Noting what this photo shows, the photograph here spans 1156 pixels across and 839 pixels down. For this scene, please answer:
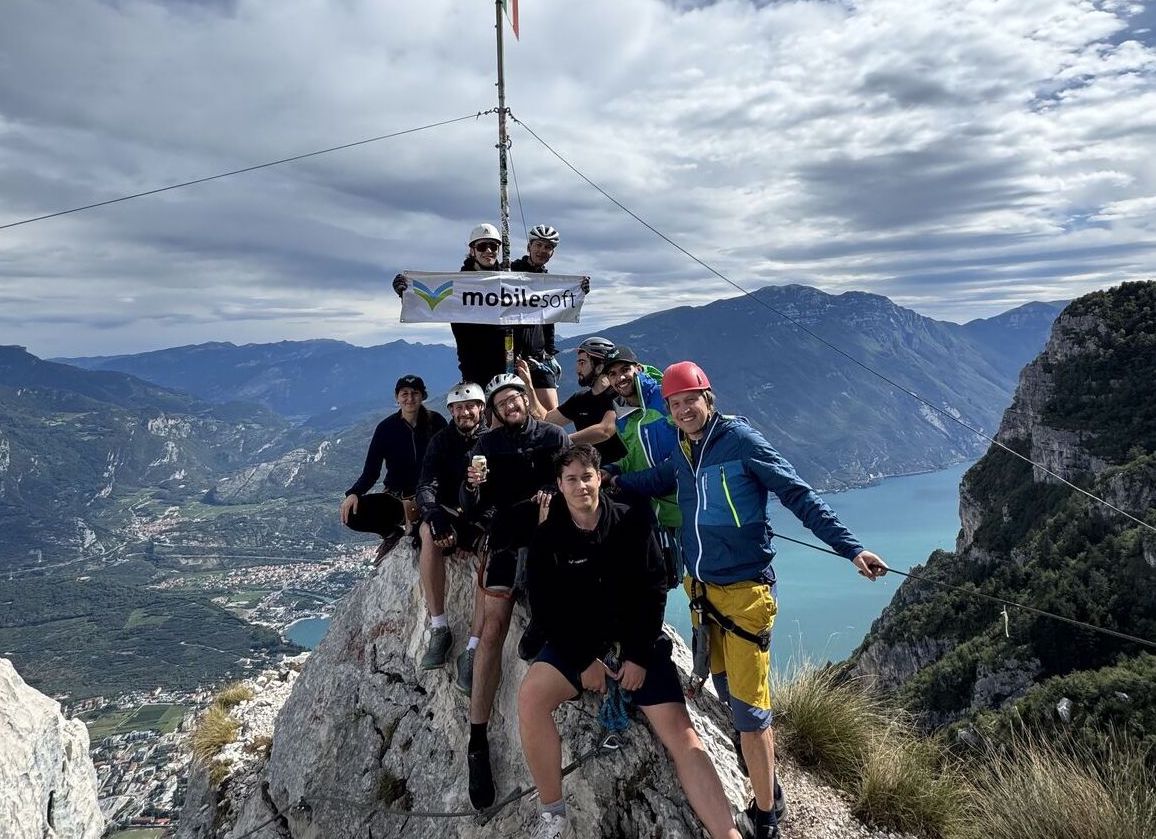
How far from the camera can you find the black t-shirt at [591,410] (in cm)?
634

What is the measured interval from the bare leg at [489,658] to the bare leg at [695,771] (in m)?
1.40

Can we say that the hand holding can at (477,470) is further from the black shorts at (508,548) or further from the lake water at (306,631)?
the lake water at (306,631)

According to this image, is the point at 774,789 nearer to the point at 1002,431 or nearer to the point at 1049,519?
the point at 1049,519

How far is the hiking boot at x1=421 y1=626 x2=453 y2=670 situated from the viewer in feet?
19.0

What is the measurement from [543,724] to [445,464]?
2.55 metres

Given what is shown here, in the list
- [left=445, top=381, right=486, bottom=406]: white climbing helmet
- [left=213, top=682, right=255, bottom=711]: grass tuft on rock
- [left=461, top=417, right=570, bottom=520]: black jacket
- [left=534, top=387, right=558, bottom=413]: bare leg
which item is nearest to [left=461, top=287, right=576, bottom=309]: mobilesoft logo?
[left=534, top=387, right=558, bottom=413]: bare leg

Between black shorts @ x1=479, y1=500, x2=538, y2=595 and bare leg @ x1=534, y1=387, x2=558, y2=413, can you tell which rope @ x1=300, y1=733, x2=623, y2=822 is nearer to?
black shorts @ x1=479, y1=500, x2=538, y2=595

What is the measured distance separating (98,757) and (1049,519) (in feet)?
317

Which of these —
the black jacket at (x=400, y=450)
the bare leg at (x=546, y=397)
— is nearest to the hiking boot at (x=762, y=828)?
the black jacket at (x=400, y=450)

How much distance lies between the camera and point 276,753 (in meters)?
6.76

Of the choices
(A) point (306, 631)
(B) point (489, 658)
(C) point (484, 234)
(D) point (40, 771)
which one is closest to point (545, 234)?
(C) point (484, 234)

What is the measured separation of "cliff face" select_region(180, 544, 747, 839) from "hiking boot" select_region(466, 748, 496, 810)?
154 mm

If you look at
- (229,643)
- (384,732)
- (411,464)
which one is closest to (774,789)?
(384,732)

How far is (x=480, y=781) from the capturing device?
15.7ft
